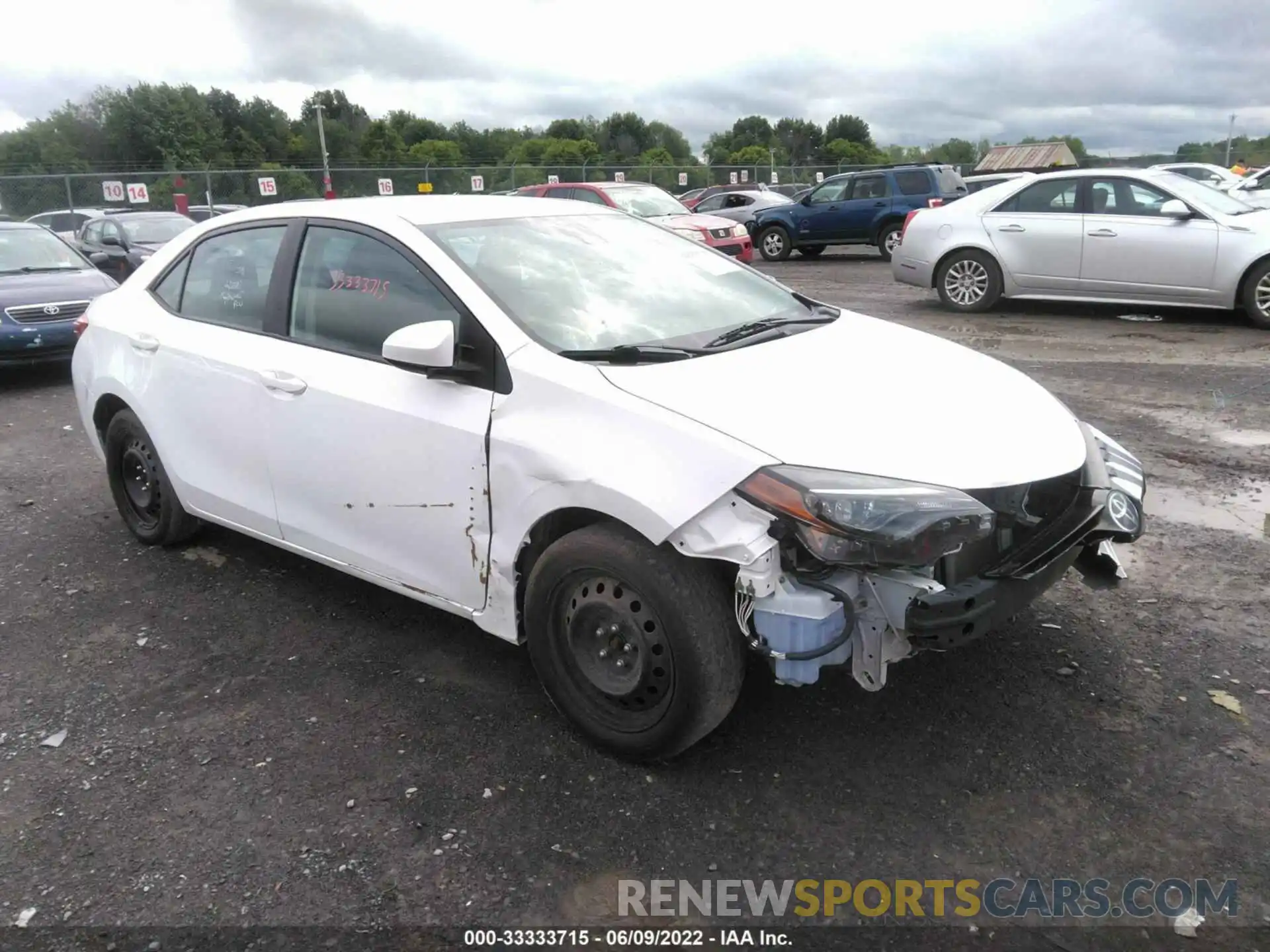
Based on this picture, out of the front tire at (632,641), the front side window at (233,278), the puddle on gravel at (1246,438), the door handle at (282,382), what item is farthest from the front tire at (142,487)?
the puddle on gravel at (1246,438)

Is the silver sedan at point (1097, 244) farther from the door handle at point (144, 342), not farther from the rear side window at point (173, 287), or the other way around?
the door handle at point (144, 342)

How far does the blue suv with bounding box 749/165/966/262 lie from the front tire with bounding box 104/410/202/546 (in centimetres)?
1552

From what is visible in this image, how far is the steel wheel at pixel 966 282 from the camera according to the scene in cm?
1134

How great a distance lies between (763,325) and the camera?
12.1 feet

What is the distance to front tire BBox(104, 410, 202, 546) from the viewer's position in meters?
4.71

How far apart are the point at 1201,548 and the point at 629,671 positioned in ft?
9.99

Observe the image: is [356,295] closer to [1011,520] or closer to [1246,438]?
[1011,520]

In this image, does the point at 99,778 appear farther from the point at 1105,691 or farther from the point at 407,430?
the point at 1105,691

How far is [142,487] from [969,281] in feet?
30.8

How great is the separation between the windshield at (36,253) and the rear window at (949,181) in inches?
553

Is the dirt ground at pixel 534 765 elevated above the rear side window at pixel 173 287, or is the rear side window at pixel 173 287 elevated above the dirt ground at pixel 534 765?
the rear side window at pixel 173 287

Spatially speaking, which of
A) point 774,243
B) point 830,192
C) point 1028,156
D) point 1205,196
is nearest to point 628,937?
point 1205,196

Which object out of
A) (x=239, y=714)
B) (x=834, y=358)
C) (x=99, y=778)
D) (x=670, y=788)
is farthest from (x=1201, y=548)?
(x=99, y=778)

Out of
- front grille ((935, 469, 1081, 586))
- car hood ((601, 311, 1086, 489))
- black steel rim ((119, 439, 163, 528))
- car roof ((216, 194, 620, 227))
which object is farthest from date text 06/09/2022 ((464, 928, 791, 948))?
black steel rim ((119, 439, 163, 528))
